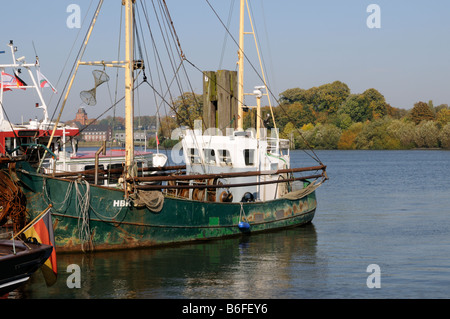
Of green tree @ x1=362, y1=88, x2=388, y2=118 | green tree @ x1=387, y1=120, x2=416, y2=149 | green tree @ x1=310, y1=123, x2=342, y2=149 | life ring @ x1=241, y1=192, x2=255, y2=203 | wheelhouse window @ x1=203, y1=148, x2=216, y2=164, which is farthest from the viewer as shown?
green tree @ x1=362, y1=88, x2=388, y2=118

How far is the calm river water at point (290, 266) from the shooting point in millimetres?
16797

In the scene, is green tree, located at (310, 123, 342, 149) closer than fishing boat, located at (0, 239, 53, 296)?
No

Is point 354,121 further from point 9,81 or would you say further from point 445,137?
point 9,81

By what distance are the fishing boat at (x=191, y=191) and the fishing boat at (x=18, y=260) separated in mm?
4055

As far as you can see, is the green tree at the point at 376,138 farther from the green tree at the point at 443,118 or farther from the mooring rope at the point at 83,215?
the mooring rope at the point at 83,215

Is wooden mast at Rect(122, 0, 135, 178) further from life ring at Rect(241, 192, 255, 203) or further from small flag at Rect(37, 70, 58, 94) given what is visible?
small flag at Rect(37, 70, 58, 94)

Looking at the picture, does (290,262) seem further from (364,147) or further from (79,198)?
(364,147)

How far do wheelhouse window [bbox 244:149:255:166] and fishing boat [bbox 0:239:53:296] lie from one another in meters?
11.4

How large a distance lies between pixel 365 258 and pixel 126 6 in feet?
37.9

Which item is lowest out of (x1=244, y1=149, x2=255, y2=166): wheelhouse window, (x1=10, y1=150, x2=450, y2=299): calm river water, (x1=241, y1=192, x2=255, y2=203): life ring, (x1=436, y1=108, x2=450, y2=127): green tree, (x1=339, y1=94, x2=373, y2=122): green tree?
(x1=10, y1=150, x2=450, y2=299): calm river water

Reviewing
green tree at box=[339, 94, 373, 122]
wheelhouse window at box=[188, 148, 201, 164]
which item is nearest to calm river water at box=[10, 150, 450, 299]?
A: wheelhouse window at box=[188, 148, 201, 164]

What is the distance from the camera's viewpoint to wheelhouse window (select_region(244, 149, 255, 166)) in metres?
25.5

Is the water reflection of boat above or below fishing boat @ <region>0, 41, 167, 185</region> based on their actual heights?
below

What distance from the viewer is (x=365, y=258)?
21422mm
